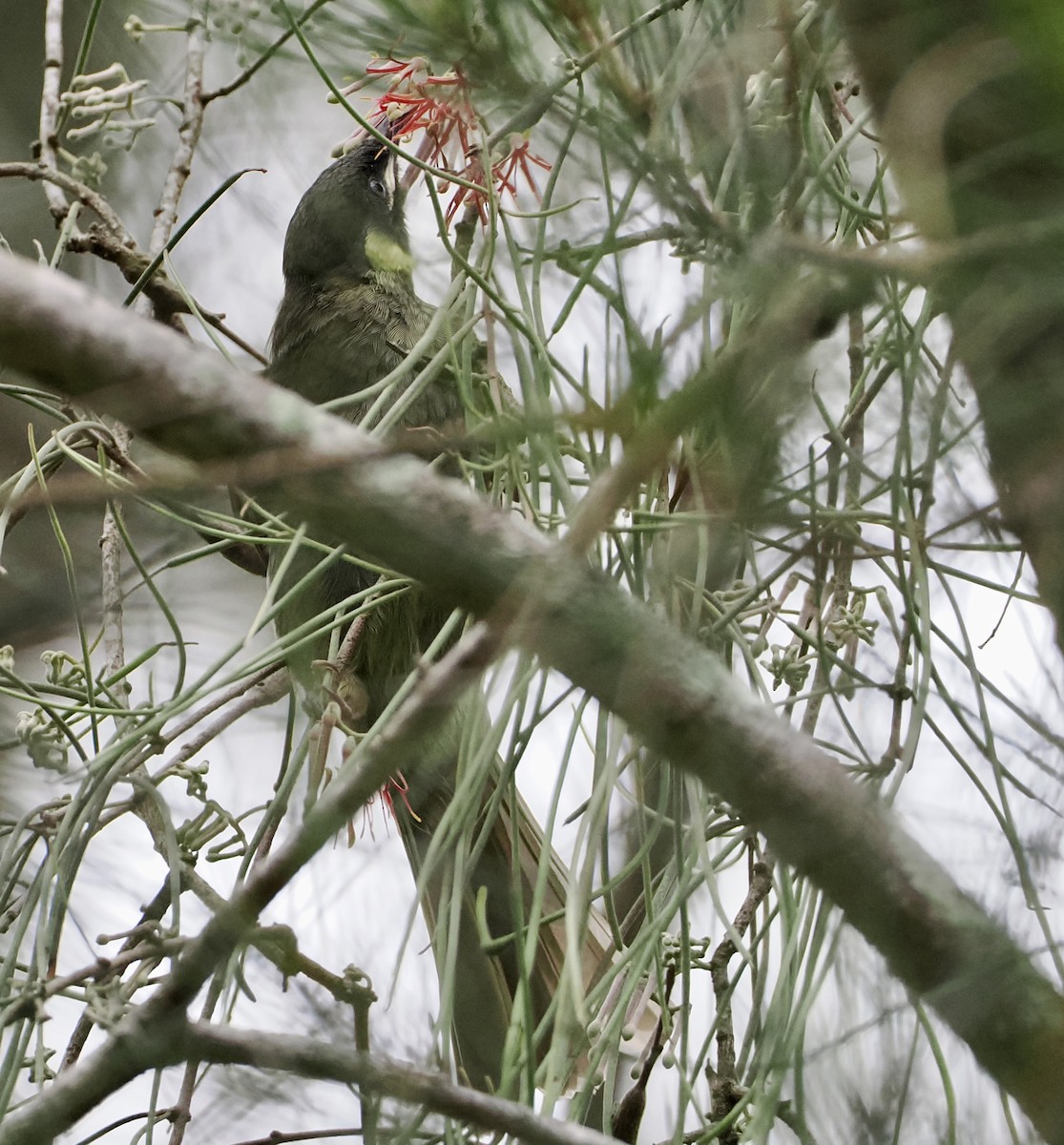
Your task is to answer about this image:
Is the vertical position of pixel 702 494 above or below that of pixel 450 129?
below

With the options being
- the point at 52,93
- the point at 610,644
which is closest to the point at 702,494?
the point at 610,644

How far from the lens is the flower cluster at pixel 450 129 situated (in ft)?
3.38

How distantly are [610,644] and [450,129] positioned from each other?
673 mm

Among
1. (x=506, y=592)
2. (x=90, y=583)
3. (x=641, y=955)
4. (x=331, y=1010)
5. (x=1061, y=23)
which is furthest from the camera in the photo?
(x=90, y=583)

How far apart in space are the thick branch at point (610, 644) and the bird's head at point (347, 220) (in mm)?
1896

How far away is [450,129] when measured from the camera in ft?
3.74

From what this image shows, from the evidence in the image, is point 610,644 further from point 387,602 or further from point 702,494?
point 387,602

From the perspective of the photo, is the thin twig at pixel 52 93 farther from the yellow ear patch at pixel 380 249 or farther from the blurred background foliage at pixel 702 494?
the yellow ear patch at pixel 380 249

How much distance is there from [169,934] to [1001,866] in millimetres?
625

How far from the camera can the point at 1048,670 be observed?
73 cm

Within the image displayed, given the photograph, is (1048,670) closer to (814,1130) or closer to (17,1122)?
(814,1130)

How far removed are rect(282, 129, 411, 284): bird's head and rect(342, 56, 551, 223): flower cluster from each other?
1161 millimetres

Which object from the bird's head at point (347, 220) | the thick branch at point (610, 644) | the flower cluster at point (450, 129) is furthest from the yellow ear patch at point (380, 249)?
the thick branch at point (610, 644)

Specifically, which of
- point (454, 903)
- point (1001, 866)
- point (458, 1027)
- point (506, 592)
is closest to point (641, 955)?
point (454, 903)
